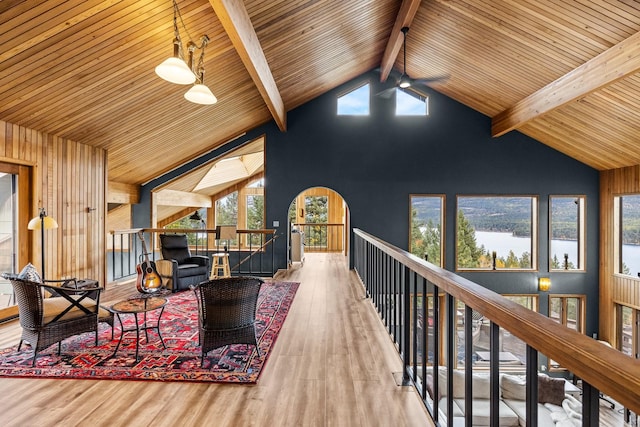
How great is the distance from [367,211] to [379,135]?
182 centimetres

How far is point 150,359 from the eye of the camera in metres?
3.06

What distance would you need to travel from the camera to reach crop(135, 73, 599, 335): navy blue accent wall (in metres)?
8.23

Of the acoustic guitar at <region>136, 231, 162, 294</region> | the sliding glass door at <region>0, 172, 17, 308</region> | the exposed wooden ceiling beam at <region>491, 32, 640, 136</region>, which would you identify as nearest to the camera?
the acoustic guitar at <region>136, 231, 162, 294</region>

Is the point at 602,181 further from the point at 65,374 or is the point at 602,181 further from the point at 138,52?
the point at 65,374

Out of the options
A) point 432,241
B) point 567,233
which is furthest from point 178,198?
point 567,233

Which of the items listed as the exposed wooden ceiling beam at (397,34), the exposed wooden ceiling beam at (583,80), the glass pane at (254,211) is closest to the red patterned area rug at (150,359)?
the exposed wooden ceiling beam at (397,34)

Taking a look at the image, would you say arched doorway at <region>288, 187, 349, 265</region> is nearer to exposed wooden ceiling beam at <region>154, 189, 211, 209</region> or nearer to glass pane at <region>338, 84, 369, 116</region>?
exposed wooden ceiling beam at <region>154, 189, 211, 209</region>

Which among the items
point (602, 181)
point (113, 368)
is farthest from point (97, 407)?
point (602, 181)

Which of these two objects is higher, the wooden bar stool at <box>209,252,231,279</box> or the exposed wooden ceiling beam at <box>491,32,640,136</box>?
the exposed wooden ceiling beam at <box>491,32,640,136</box>

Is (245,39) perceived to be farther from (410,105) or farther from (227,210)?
(227,210)

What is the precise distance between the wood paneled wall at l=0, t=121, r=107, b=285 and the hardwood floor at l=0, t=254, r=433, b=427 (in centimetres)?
269

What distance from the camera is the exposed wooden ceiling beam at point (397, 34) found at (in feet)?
16.4

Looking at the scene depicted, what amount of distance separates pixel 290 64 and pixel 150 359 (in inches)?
190

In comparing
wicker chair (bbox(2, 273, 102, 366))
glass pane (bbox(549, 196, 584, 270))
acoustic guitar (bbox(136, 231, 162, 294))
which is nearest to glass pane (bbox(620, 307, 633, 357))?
glass pane (bbox(549, 196, 584, 270))
